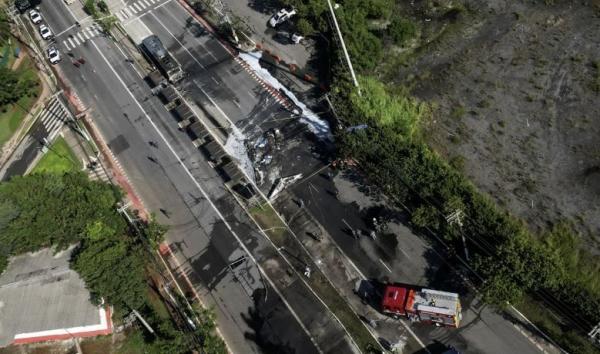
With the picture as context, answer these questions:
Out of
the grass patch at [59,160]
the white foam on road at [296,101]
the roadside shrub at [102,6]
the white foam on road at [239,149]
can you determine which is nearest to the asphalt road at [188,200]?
the white foam on road at [296,101]

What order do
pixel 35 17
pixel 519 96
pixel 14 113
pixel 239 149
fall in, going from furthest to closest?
pixel 35 17, pixel 14 113, pixel 239 149, pixel 519 96

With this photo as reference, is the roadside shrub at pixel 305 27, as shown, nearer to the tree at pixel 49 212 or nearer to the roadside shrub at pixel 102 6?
the tree at pixel 49 212

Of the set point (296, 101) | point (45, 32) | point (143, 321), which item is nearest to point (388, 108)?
point (296, 101)

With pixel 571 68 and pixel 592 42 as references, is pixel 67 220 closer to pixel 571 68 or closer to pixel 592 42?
pixel 571 68

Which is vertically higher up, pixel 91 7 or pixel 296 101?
pixel 91 7

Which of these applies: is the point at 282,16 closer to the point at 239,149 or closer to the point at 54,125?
the point at 239,149

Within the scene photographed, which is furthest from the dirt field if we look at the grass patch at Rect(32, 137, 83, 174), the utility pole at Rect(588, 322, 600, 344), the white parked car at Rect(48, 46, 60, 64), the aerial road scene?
the white parked car at Rect(48, 46, 60, 64)

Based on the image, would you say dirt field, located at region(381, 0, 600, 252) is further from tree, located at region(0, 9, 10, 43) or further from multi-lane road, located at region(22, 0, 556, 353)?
tree, located at region(0, 9, 10, 43)
